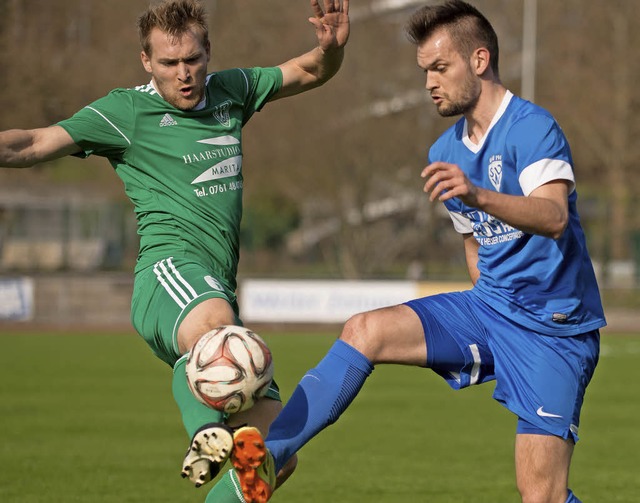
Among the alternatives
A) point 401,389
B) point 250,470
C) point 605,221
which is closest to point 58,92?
point 401,389

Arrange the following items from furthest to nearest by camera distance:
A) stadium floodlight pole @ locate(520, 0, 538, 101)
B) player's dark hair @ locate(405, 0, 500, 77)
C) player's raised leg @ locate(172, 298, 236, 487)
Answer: stadium floodlight pole @ locate(520, 0, 538, 101), player's dark hair @ locate(405, 0, 500, 77), player's raised leg @ locate(172, 298, 236, 487)

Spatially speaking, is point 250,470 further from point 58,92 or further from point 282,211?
point 282,211

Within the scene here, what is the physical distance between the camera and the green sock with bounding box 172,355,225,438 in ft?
15.1

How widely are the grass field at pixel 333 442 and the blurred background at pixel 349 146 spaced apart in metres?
13.1

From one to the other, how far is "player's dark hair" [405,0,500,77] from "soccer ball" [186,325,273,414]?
63.3 inches

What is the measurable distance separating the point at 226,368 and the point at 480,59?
183cm

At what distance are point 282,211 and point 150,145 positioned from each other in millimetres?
33068

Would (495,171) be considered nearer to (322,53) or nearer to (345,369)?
(345,369)

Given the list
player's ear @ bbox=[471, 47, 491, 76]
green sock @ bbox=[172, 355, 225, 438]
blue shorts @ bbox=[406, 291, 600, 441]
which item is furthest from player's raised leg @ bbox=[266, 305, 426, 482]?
player's ear @ bbox=[471, 47, 491, 76]

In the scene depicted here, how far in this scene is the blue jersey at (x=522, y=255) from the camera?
16.6ft

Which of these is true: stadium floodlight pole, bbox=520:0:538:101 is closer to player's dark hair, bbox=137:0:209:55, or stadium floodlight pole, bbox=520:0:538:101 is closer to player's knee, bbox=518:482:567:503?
player's dark hair, bbox=137:0:209:55

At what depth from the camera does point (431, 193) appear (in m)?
4.27

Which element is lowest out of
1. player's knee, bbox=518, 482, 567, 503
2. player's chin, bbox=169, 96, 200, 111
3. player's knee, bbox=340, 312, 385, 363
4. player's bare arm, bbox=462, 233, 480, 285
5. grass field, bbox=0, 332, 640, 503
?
grass field, bbox=0, 332, 640, 503

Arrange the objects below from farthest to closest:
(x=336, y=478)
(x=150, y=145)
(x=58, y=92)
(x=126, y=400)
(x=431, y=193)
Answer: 1. (x=58, y=92)
2. (x=126, y=400)
3. (x=336, y=478)
4. (x=150, y=145)
5. (x=431, y=193)
